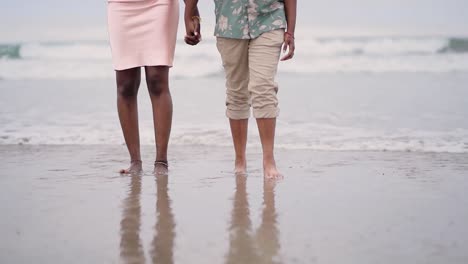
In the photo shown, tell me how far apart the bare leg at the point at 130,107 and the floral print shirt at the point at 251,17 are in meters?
0.66

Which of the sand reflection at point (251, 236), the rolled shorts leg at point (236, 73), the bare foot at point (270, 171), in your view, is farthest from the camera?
the rolled shorts leg at point (236, 73)

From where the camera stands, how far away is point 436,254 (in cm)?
256

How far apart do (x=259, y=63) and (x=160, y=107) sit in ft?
2.26

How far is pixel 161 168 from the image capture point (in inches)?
178

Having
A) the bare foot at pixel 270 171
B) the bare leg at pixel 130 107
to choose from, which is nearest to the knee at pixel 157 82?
the bare leg at pixel 130 107

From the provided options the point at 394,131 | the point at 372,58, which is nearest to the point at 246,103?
the point at 394,131

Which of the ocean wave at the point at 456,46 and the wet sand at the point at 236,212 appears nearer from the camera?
the wet sand at the point at 236,212

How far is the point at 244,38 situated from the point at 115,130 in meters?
2.90

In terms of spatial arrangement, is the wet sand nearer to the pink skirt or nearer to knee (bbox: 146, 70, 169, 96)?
knee (bbox: 146, 70, 169, 96)

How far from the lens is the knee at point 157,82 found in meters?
4.50

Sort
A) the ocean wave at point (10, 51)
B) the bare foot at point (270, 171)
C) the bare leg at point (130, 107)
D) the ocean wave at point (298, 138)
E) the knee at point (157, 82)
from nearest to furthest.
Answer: the bare foot at point (270, 171) < the knee at point (157, 82) < the bare leg at point (130, 107) < the ocean wave at point (298, 138) < the ocean wave at point (10, 51)

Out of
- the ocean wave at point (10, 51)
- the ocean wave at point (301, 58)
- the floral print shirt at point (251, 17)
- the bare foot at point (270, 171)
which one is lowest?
the ocean wave at point (10, 51)

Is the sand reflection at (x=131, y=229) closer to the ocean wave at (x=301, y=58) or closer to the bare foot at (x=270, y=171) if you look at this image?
the bare foot at (x=270, y=171)

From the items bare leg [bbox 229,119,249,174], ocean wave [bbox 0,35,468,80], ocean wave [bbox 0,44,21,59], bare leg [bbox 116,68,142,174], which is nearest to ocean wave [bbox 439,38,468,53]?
ocean wave [bbox 0,35,468,80]
